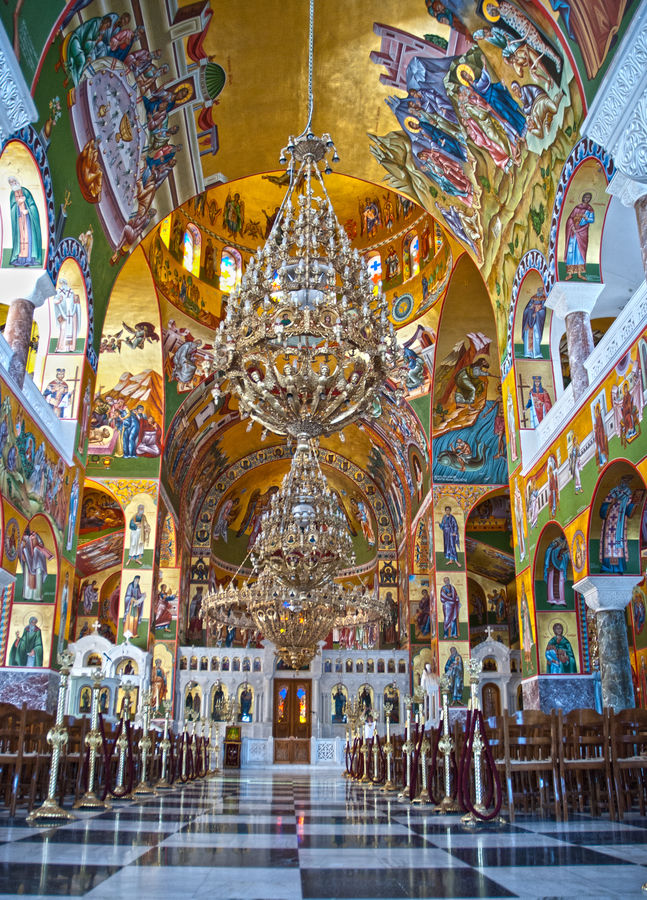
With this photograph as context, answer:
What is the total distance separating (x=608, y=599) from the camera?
29.9 ft

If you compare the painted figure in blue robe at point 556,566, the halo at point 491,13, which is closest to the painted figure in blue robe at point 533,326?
the painted figure in blue robe at point 556,566

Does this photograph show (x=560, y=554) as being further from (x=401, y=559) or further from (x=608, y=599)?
(x=401, y=559)

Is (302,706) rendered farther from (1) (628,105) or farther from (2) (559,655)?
(1) (628,105)

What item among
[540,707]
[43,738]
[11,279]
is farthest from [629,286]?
[43,738]

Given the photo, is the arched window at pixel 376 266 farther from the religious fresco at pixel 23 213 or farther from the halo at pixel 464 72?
the religious fresco at pixel 23 213

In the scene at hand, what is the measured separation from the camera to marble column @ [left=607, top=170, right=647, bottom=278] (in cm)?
734

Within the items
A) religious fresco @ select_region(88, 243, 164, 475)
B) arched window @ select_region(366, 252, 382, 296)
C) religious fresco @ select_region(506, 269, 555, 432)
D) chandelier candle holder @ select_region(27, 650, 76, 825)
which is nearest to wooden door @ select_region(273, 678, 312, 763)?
religious fresco @ select_region(88, 243, 164, 475)

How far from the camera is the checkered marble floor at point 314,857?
304cm

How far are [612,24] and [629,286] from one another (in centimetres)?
461

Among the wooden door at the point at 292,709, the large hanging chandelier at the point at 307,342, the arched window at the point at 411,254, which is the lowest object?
the wooden door at the point at 292,709

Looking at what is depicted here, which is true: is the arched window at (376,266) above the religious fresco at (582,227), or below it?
above

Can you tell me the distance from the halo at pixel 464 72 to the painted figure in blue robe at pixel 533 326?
10.9 ft

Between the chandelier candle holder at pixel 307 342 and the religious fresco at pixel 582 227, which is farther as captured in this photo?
the religious fresco at pixel 582 227

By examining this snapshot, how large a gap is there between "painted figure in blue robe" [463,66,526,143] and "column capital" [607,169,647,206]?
323 cm
